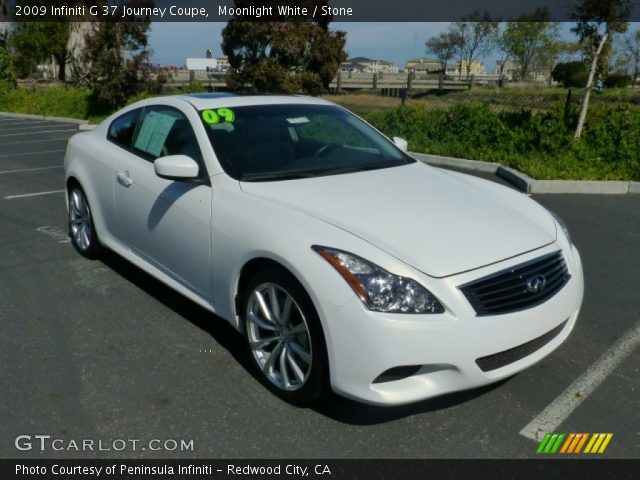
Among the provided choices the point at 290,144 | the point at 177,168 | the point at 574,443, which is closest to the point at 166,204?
the point at 177,168

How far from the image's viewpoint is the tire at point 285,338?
115 inches

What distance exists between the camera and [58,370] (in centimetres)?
354

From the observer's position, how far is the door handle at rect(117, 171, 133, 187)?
4.41m

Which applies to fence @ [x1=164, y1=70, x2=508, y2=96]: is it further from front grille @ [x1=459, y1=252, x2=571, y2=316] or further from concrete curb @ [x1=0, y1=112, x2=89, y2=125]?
front grille @ [x1=459, y1=252, x2=571, y2=316]

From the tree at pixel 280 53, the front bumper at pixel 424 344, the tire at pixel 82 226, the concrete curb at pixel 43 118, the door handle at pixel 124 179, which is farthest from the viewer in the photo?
the tree at pixel 280 53

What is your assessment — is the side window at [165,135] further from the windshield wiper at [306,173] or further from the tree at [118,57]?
the tree at [118,57]

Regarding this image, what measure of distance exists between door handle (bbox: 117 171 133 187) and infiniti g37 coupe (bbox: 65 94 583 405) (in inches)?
0.7

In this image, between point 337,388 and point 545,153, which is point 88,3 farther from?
point 337,388

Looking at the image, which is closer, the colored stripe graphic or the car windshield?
the colored stripe graphic

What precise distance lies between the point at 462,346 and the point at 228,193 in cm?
160

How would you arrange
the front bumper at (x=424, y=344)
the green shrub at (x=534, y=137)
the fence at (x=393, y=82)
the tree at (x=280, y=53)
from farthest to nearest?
1. the fence at (x=393, y=82)
2. the tree at (x=280, y=53)
3. the green shrub at (x=534, y=137)
4. the front bumper at (x=424, y=344)

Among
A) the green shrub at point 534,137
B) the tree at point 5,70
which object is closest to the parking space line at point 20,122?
the tree at point 5,70

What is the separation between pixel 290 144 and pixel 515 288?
183 centimetres

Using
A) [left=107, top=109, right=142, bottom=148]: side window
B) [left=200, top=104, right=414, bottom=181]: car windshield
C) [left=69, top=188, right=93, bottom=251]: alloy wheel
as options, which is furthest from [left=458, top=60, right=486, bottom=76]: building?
[left=200, top=104, right=414, bottom=181]: car windshield
